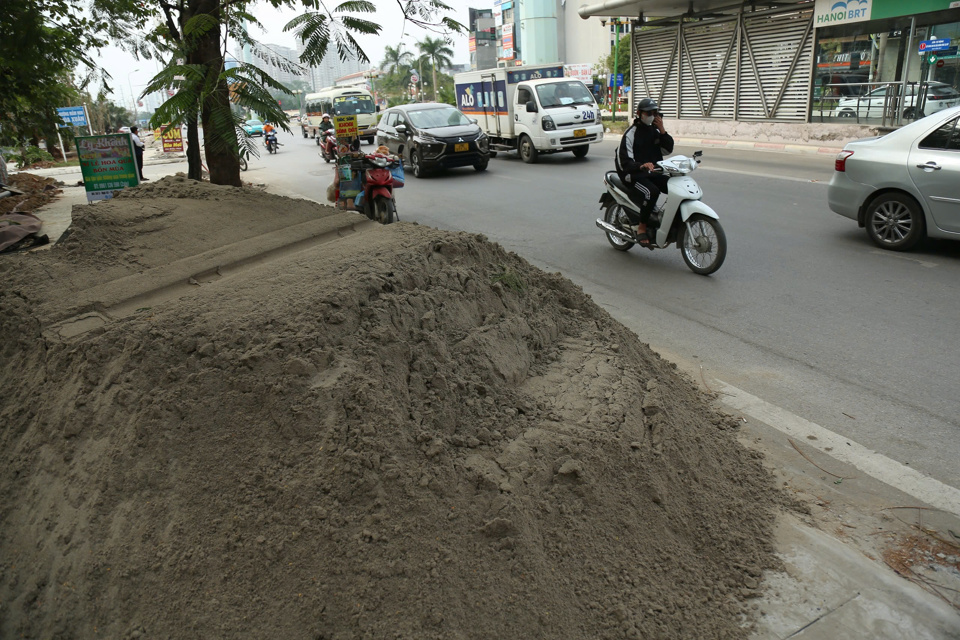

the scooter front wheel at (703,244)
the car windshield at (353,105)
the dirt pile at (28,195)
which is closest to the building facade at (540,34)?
the car windshield at (353,105)

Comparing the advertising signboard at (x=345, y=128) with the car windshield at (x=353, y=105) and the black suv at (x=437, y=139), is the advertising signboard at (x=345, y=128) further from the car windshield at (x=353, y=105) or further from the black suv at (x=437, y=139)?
the car windshield at (x=353, y=105)

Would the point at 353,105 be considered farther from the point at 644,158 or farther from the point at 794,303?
the point at 794,303

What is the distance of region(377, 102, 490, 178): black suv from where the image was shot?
16688mm

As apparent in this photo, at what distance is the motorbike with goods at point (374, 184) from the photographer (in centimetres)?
1017

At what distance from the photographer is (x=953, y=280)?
22.3ft

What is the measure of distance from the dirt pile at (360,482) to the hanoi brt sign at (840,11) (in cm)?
1874

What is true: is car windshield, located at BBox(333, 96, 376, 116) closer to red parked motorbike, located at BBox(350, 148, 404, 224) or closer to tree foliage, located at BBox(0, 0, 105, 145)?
tree foliage, located at BBox(0, 0, 105, 145)

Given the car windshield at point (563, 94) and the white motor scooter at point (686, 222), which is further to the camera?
the car windshield at point (563, 94)

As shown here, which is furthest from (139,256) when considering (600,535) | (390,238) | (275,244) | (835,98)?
(835,98)

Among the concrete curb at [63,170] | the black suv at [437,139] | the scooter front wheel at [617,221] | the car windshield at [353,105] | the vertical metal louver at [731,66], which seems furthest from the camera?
the car windshield at [353,105]

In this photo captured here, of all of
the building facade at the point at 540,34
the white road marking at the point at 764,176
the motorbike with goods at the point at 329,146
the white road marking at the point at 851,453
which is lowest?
the white road marking at the point at 851,453

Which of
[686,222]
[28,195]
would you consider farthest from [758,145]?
[28,195]

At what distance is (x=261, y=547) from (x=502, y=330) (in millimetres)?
1658

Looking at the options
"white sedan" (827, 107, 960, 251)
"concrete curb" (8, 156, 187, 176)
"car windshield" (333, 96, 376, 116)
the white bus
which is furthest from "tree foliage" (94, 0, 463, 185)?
"car windshield" (333, 96, 376, 116)
